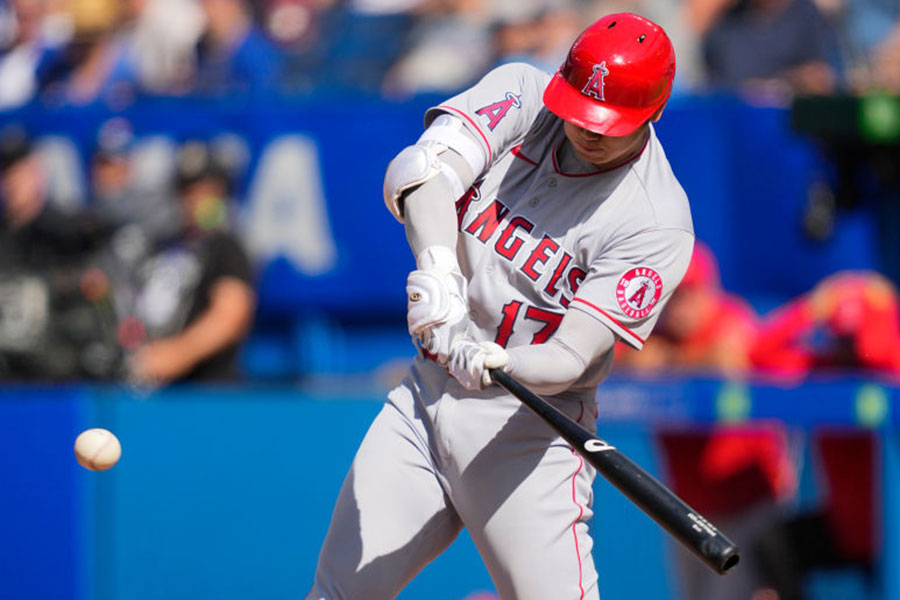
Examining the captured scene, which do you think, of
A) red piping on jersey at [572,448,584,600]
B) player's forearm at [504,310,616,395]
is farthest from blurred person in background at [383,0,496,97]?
player's forearm at [504,310,616,395]

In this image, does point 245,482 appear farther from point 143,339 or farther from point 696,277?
point 696,277

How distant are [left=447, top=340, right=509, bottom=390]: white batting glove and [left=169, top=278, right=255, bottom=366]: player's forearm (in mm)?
3552

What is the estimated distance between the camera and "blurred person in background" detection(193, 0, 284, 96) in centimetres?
810

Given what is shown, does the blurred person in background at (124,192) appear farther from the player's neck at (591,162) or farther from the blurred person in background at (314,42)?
the player's neck at (591,162)

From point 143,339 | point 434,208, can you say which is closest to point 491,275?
point 434,208

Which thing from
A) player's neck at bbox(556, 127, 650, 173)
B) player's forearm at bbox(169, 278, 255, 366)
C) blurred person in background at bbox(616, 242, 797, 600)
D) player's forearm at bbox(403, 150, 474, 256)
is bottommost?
blurred person in background at bbox(616, 242, 797, 600)

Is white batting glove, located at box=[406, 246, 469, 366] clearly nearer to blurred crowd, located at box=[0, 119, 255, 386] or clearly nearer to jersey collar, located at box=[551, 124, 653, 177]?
jersey collar, located at box=[551, 124, 653, 177]

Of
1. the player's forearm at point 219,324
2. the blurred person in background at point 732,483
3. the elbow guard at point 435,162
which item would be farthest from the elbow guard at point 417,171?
the player's forearm at point 219,324

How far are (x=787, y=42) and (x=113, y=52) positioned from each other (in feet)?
13.2

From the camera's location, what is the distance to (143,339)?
693cm

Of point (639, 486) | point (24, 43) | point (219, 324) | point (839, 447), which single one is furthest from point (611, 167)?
point (24, 43)

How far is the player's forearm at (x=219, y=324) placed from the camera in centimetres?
676

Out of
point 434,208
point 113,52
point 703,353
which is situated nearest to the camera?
point 434,208

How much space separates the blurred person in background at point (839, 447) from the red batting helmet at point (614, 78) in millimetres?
2719
